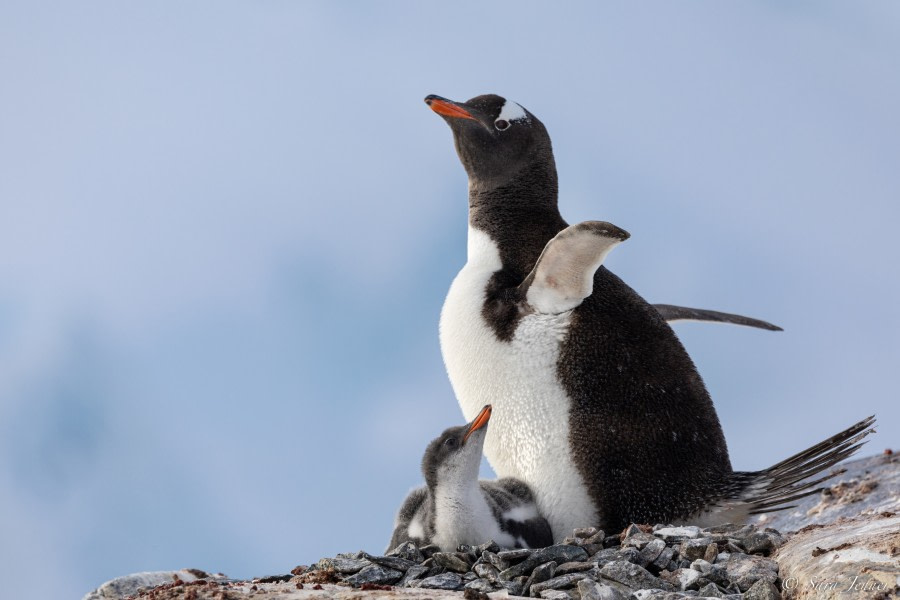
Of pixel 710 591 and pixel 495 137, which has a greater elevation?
pixel 495 137

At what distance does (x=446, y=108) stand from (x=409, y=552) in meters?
3.07

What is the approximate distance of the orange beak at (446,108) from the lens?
6.49 m

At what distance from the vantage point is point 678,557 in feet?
14.7

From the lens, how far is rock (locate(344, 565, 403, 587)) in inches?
174

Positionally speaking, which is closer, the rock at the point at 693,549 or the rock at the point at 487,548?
the rock at the point at 693,549

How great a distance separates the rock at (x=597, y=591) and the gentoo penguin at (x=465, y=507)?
107 cm

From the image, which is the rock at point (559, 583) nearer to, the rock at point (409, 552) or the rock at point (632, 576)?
the rock at point (632, 576)

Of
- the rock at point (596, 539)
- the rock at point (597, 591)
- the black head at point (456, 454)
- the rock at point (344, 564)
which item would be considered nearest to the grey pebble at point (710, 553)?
the rock at point (596, 539)

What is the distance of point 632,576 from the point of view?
417 centimetres

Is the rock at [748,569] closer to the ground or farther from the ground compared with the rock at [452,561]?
closer to the ground

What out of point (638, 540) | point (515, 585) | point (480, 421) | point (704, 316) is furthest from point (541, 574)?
point (704, 316)

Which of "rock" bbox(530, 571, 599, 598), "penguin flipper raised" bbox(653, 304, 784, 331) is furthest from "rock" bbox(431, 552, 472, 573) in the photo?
"penguin flipper raised" bbox(653, 304, 784, 331)

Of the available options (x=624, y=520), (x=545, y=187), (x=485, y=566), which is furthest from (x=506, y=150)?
(x=485, y=566)

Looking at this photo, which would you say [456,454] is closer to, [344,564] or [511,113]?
[344,564]
